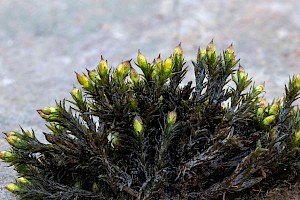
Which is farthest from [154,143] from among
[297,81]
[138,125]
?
[297,81]

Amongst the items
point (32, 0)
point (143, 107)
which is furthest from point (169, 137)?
point (32, 0)

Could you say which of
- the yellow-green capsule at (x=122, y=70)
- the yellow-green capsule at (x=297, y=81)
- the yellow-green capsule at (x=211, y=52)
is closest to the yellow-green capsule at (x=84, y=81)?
the yellow-green capsule at (x=122, y=70)

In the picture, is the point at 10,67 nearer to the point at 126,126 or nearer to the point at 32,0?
the point at 32,0

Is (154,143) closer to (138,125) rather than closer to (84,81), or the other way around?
(138,125)

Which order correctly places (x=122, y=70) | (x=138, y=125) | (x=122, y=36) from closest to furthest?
(x=138, y=125)
(x=122, y=70)
(x=122, y=36)

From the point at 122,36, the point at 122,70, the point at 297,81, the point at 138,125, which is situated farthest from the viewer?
the point at 122,36

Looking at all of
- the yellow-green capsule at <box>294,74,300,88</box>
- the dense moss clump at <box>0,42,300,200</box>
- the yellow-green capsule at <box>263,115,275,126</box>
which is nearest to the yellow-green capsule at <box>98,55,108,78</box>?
the dense moss clump at <box>0,42,300,200</box>
